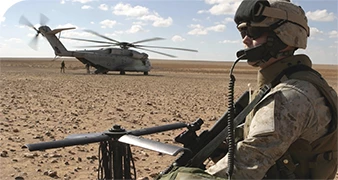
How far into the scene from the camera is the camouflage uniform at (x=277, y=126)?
1.82 m

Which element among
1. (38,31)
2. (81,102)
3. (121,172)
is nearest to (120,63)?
(38,31)

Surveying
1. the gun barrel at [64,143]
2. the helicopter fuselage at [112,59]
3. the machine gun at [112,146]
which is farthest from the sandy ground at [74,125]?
the helicopter fuselage at [112,59]

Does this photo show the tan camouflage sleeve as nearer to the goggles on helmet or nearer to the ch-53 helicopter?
the goggles on helmet

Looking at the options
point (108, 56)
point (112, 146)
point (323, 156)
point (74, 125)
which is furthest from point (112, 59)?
point (323, 156)

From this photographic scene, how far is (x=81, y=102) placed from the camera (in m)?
12.1

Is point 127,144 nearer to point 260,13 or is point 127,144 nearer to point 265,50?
point 265,50

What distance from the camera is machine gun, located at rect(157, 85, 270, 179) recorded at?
2.07 metres

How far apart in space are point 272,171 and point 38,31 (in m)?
35.6

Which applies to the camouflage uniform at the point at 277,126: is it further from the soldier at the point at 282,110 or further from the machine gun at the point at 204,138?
the machine gun at the point at 204,138

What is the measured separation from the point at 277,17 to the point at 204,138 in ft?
2.83

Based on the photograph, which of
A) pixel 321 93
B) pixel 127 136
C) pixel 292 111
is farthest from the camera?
pixel 127 136

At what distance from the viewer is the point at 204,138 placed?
245 cm

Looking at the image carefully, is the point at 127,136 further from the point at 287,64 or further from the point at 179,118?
the point at 179,118

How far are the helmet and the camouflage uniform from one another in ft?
1.05
